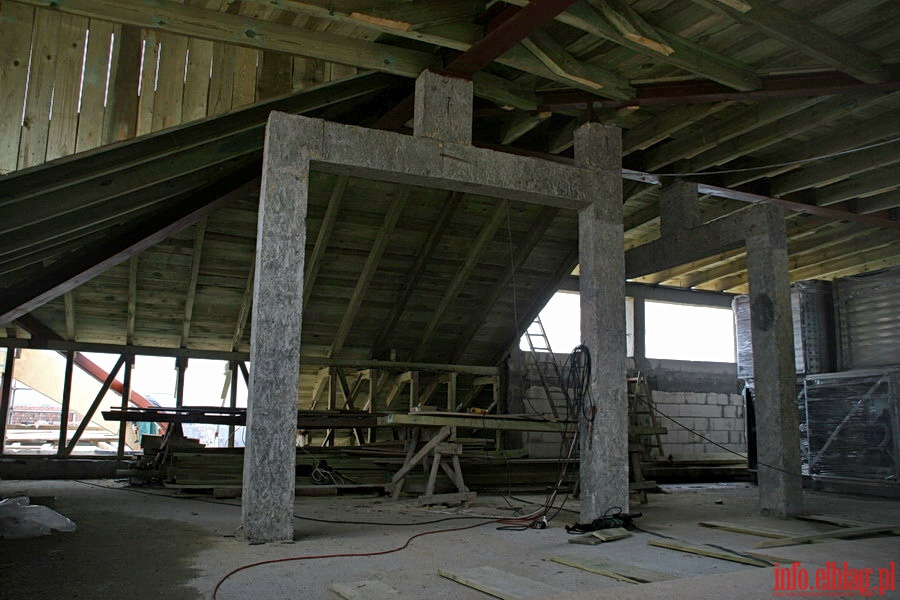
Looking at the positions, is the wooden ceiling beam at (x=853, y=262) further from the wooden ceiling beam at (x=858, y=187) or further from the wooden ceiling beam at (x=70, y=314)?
the wooden ceiling beam at (x=70, y=314)

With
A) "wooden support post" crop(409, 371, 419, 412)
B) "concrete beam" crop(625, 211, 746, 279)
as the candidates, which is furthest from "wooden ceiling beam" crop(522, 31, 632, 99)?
"wooden support post" crop(409, 371, 419, 412)

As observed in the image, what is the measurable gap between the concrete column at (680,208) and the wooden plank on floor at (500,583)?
5.48 m

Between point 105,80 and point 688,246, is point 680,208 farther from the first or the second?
point 105,80

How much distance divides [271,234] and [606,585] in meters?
3.35

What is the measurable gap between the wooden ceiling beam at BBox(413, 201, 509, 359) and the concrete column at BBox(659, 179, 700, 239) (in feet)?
6.51

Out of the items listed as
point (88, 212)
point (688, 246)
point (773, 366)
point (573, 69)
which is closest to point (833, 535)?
point (773, 366)

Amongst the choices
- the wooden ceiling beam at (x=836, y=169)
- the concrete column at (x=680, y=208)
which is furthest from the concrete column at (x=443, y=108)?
the wooden ceiling beam at (x=836, y=169)

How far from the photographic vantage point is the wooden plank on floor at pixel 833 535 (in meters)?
5.06

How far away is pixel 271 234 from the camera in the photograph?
5324 millimetres

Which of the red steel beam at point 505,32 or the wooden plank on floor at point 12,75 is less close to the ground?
the red steel beam at point 505,32

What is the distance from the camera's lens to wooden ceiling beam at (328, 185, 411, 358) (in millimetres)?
8867

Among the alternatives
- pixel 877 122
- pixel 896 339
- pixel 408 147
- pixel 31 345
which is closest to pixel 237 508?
pixel 408 147

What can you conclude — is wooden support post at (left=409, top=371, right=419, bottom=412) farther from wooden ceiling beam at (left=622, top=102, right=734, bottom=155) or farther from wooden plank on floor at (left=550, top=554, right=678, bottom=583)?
wooden plank on floor at (left=550, top=554, right=678, bottom=583)

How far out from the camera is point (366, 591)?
360 cm
